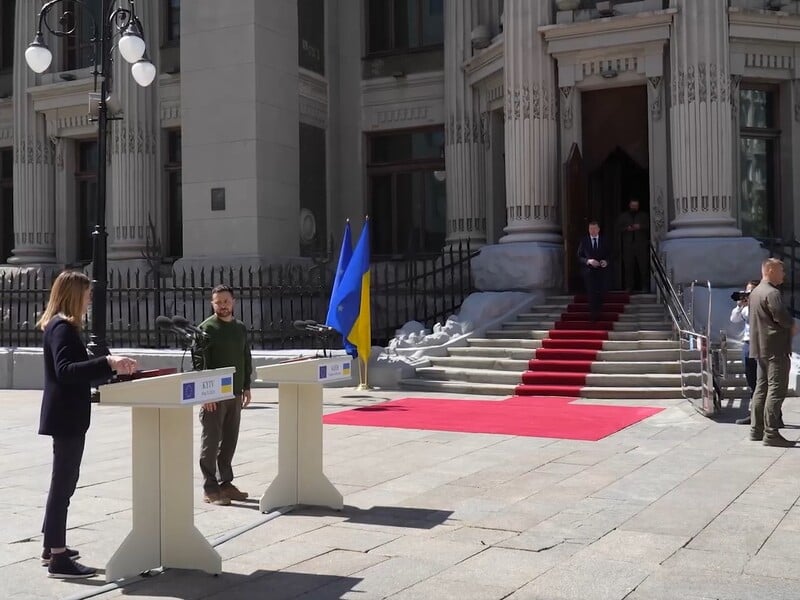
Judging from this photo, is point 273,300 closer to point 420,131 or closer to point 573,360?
point 420,131

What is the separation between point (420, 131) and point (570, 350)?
891 centimetres

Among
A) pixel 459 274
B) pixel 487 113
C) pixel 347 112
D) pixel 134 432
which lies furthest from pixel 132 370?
pixel 347 112

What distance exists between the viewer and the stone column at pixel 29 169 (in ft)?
80.4

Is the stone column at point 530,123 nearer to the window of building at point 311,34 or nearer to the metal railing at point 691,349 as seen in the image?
the metal railing at point 691,349

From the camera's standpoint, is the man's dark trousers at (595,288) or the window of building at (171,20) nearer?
the man's dark trousers at (595,288)

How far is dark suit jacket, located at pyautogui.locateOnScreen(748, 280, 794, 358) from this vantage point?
9734 millimetres

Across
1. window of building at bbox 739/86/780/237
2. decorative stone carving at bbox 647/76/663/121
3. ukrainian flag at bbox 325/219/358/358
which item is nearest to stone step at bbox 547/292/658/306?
window of building at bbox 739/86/780/237

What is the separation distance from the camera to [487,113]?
21.2 meters

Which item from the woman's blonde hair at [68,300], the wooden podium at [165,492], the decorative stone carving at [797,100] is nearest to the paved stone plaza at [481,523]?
the wooden podium at [165,492]

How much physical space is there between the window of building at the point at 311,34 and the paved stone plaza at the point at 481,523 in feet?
43.4

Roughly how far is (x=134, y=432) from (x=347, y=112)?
59.9 ft

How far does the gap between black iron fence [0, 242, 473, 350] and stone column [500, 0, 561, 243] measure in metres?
1.46

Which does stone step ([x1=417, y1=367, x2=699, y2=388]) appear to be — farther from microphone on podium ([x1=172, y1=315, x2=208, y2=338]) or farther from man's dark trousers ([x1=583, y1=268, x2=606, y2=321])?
microphone on podium ([x1=172, y1=315, x2=208, y2=338])

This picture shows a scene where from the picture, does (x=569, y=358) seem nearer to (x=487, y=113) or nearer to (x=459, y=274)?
(x=459, y=274)
